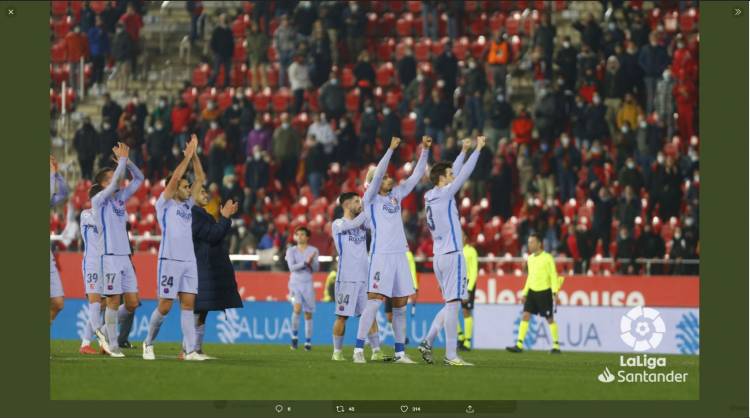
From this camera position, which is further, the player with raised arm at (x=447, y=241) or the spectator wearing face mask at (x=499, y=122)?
the spectator wearing face mask at (x=499, y=122)

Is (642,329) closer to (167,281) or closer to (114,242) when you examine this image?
(167,281)

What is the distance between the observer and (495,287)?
24594 millimetres

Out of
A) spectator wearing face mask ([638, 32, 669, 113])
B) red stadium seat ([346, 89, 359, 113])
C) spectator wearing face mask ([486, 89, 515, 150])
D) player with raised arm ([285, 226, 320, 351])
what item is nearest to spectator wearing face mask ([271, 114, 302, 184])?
red stadium seat ([346, 89, 359, 113])

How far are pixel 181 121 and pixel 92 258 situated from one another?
14821 mm

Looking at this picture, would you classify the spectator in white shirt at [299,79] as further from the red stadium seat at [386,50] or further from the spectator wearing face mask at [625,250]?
the spectator wearing face mask at [625,250]

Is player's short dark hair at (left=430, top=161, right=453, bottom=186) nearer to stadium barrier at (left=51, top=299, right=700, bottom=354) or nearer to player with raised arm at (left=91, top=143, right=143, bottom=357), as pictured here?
player with raised arm at (left=91, top=143, right=143, bottom=357)

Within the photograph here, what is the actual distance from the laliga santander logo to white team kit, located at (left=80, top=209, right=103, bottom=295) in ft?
27.4

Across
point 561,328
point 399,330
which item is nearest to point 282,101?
point 561,328

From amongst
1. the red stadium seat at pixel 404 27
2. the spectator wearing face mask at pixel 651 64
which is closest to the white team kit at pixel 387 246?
the spectator wearing face mask at pixel 651 64

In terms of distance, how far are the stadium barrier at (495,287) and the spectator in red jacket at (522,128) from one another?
4936 millimetres

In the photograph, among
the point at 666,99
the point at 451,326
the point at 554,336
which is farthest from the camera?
the point at 666,99

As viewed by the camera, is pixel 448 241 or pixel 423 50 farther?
pixel 423 50

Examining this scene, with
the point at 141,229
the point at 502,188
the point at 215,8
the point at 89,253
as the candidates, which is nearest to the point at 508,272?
the point at 502,188

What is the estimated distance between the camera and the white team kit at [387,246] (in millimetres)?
14516
